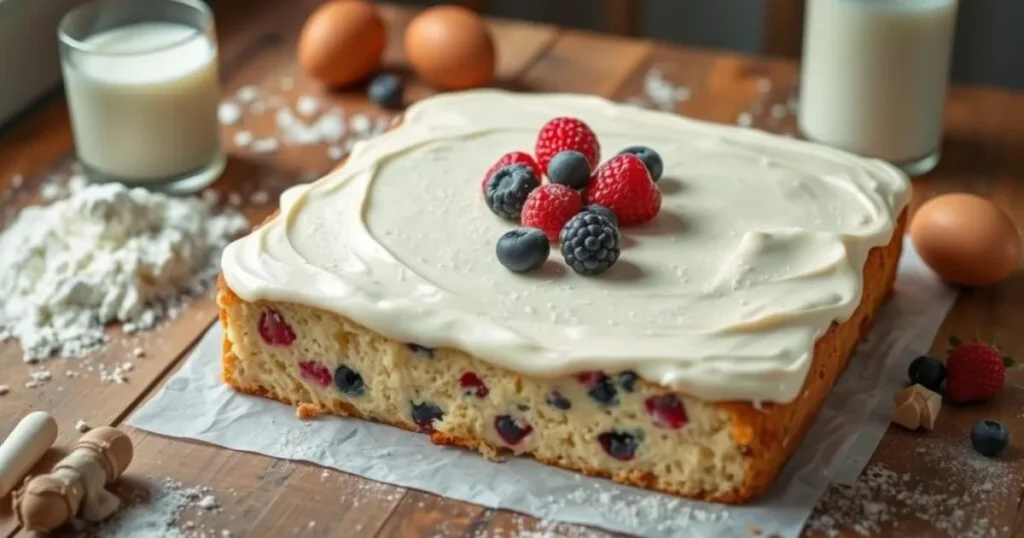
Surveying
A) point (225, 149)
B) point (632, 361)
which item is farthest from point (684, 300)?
point (225, 149)

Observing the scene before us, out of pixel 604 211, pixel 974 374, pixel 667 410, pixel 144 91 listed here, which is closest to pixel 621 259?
pixel 604 211

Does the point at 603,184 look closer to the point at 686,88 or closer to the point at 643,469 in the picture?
the point at 643,469

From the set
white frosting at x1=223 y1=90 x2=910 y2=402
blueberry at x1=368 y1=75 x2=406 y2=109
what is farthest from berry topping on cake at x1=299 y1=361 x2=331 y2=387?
blueberry at x1=368 y1=75 x2=406 y2=109

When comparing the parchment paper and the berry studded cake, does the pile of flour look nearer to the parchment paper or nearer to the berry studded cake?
the parchment paper

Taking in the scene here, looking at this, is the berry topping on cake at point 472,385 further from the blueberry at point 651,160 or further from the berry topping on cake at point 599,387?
the blueberry at point 651,160

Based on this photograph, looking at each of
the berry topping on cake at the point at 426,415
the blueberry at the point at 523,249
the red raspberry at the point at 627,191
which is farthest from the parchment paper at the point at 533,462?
the red raspberry at the point at 627,191

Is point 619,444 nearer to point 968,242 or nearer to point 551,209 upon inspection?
point 551,209
